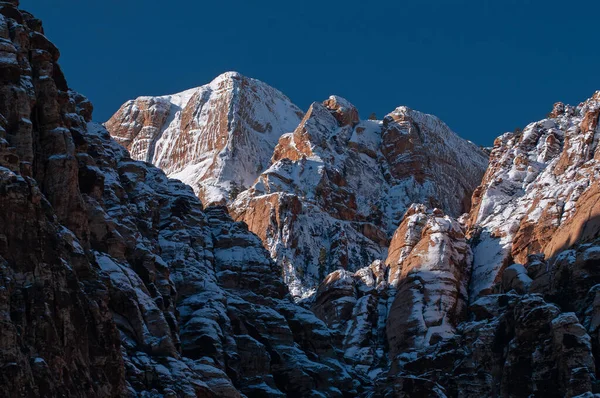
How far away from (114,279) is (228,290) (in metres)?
33.7

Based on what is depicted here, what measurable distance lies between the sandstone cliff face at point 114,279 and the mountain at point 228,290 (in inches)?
6.3

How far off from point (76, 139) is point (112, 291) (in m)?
16.1

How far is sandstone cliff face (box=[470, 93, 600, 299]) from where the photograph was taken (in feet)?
455

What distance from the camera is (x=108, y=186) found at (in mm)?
108812

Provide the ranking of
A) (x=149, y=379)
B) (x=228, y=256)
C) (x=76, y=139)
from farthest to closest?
(x=228, y=256), (x=76, y=139), (x=149, y=379)

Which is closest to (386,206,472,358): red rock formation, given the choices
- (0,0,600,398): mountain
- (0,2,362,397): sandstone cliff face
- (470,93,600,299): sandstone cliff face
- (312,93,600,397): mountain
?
(312,93,600,397): mountain

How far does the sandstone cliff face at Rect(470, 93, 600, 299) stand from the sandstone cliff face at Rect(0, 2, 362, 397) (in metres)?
29.4

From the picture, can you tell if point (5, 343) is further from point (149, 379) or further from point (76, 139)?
point (76, 139)

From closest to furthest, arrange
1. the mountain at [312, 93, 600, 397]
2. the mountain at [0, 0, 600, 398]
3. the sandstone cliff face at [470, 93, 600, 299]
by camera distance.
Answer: the mountain at [0, 0, 600, 398] → the mountain at [312, 93, 600, 397] → the sandstone cliff face at [470, 93, 600, 299]

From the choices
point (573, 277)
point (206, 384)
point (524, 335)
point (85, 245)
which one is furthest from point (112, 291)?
point (573, 277)

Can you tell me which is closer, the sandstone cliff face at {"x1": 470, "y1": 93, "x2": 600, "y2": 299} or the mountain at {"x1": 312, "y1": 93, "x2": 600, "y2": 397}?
the mountain at {"x1": 312, "y1": 93, "x2": 600, "y2": 397}

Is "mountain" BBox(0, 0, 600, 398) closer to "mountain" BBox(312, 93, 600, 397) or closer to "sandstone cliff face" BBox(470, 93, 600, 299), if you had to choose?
"mountain" BBox(312, 93, 600, 397)

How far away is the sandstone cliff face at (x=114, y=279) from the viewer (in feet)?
241

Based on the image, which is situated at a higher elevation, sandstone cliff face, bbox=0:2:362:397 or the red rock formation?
Result: the red rock formation
